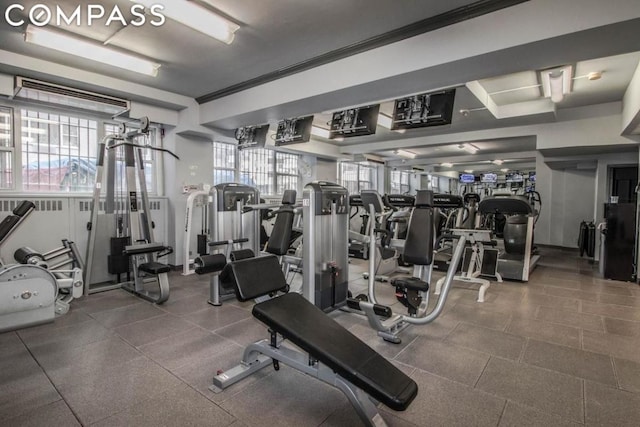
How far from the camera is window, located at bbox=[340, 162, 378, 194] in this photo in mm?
11922

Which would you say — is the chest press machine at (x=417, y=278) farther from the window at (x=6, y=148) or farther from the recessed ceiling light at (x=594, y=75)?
the window at (x=6, y=148)

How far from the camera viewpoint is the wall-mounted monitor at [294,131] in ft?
18.8

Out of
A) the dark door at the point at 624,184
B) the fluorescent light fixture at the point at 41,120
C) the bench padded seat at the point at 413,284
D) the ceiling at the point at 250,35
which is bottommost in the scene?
the bench padded seat at the point at 413,284

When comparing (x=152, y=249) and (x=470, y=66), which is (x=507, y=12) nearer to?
(x=470, y=66)

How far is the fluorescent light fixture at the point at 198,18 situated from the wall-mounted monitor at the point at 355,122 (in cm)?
228

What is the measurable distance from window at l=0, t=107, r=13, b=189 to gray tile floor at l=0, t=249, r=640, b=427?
2041 mm

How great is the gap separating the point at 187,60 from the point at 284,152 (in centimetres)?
504

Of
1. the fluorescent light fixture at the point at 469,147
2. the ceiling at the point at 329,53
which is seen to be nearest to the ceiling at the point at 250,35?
the ceiling at the point at 329,53

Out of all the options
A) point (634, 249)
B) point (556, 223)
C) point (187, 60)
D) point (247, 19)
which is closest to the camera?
point (247, 19)

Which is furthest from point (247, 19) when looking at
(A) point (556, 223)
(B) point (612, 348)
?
(A) point (556, 223)

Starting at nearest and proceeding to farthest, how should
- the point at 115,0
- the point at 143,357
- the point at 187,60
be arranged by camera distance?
the point at 143,357, the point at 115,0, the point at 187,60

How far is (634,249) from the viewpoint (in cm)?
555

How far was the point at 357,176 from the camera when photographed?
490 inches

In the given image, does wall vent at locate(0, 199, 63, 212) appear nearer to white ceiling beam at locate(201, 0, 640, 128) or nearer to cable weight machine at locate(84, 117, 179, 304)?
cable weight machine at locate(84, 117, 179, 304)
